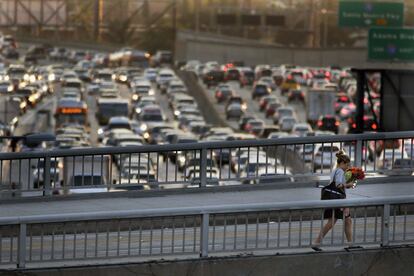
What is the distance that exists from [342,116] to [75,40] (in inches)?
1467

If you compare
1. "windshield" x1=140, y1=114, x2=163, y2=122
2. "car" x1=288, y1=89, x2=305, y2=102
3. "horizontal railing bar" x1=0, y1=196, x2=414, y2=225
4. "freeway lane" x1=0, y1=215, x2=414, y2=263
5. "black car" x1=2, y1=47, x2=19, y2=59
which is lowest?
"car" x1=288, y1=89, x2=305, y2=102

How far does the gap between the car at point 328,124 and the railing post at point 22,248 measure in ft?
219

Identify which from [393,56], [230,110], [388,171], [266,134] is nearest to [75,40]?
[230,110]

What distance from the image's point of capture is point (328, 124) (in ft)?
265

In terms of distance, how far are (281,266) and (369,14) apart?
53.3 m

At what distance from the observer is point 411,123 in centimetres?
4138

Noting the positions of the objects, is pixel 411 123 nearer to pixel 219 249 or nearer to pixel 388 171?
pixel 388 171

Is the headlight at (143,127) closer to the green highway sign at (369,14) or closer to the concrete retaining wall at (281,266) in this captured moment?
the green highway sign at (369,14)

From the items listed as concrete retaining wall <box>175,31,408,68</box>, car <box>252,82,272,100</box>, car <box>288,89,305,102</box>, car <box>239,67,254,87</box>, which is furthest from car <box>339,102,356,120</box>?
car <box>239,67,254,87</box>

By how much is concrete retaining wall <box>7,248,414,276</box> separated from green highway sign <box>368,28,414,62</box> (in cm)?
4808

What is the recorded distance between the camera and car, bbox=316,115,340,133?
262 ft

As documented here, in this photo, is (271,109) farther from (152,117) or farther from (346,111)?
(152,117)

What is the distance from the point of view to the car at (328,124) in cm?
7994

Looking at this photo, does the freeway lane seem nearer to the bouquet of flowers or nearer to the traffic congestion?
the bouquet of flowers
